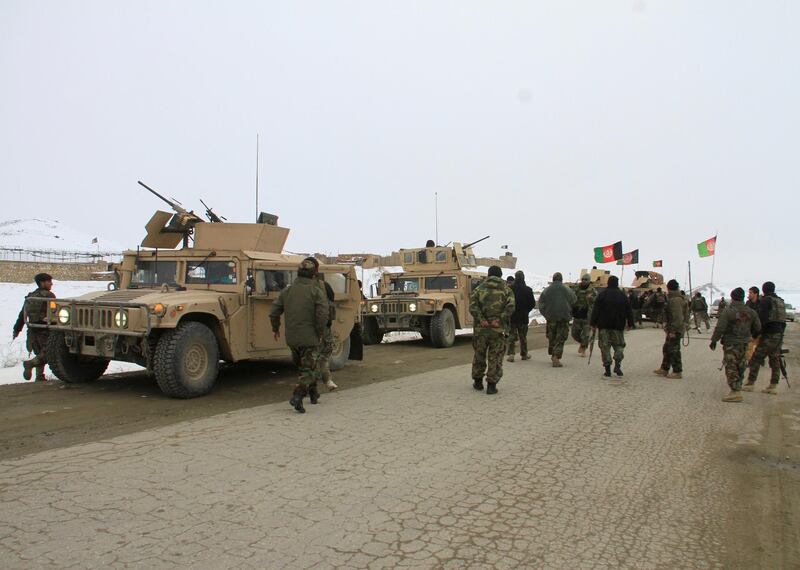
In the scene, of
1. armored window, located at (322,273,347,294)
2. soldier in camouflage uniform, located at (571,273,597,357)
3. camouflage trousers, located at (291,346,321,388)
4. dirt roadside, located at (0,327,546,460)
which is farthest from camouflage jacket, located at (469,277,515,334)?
soldier in camouflage uniform, located at (571,273,597,357)

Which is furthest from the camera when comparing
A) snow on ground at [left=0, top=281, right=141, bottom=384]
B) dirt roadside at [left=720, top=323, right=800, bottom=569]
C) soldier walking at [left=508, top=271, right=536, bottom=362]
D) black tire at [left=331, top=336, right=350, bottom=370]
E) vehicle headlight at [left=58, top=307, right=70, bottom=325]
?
soldier walking at [left=508, top=271, right=536, bottom=362]

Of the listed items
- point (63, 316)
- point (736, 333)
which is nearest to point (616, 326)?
point (736, 333)

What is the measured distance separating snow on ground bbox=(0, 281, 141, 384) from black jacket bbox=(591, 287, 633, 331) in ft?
25.0

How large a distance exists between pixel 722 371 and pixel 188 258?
9.16 metres

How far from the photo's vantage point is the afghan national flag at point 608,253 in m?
27.2

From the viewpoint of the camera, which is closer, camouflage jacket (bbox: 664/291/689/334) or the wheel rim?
the wheel rim

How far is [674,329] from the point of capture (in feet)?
30.0

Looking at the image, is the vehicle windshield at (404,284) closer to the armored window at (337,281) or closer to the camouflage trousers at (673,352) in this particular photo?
the armored window at (337,281)

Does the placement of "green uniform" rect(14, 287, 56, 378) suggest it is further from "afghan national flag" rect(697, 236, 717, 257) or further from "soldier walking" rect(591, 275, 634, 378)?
"afghan national flag" rect(697, 236, 717, 257)

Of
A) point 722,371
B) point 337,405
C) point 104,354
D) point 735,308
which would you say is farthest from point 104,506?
point 722,371

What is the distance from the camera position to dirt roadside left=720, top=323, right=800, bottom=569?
3127 millimetres

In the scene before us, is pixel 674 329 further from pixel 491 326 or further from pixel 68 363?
pixel 68 363

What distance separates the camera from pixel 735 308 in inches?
309

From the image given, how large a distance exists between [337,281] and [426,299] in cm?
455
